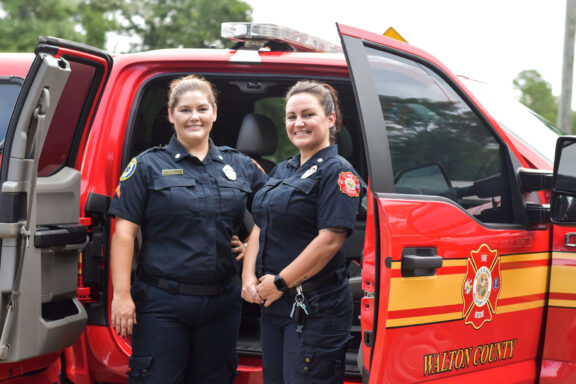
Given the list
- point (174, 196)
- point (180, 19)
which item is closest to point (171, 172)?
point (174, 196)

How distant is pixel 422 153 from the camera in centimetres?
230

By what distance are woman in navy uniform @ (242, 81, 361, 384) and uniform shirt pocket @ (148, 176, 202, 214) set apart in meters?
0.24

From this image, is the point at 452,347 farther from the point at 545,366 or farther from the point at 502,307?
the point at 545,366

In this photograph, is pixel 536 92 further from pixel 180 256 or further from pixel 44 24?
pixel 180 256

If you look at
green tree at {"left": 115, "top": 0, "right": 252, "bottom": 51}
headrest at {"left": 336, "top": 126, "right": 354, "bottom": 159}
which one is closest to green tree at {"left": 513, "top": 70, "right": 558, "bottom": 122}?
green tree at {"left": 115, "top": 0, "right": 252, "bottom": 51}

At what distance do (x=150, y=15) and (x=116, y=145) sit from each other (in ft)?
72.5

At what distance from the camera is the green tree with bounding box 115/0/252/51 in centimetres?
2331

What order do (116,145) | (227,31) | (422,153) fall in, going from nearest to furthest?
(422,153) < (116,145) < (227,31)

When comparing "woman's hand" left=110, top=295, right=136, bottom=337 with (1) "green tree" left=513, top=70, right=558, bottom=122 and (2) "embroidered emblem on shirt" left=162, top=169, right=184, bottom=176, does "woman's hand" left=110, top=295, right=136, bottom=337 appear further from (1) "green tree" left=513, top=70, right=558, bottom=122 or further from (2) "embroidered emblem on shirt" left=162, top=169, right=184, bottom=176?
(1) "green tree" left=513, top=70, right=558, bottom=122

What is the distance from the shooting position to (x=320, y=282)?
99.0 inches

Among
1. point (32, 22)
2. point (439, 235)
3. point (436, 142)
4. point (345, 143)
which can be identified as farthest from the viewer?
point (32, 22)

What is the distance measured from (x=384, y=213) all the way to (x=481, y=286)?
0.46 m

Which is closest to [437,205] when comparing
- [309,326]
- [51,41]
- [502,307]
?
[502,307]

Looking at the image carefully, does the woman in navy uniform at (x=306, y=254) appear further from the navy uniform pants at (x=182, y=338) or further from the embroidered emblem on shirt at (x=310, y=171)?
the navy uniform pants at (x=182, y=338)
